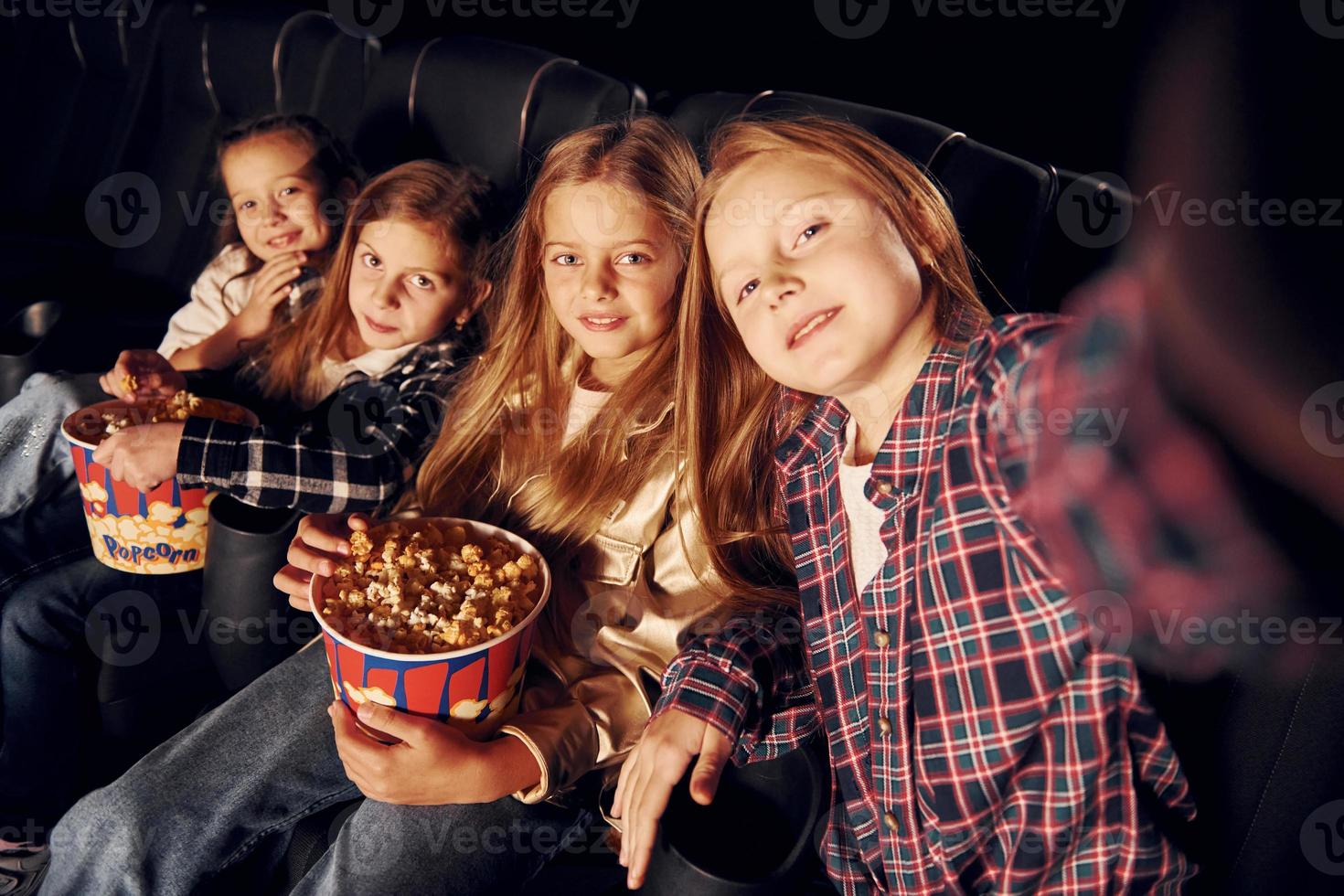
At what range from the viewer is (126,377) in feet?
4.08

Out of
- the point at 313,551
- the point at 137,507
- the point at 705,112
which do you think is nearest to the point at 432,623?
the point at 313,551

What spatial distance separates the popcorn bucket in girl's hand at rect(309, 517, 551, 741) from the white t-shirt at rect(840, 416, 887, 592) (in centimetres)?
29

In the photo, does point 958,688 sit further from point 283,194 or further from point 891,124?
point 283,194

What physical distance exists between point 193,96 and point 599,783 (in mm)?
1899

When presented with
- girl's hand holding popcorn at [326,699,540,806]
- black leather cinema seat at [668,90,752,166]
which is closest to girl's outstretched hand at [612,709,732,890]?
girl's hand holding popcorn at [326,699,540,806]

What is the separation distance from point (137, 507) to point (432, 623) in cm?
51

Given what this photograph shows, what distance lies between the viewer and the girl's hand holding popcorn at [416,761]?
0.81m

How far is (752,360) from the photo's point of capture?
1.00m

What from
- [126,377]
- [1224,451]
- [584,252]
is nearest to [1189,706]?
[1224,451]

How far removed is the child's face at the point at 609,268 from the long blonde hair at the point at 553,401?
0.7 inches

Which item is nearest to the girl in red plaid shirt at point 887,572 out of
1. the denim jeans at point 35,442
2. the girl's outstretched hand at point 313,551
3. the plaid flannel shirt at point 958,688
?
the plaid flannel shirt at point 958,688

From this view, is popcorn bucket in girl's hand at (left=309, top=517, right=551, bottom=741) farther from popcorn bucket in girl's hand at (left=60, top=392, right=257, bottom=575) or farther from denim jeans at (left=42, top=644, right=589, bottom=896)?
popcorn bucket in girl's hand at (left=60, top=392, right=257, bottom=575)

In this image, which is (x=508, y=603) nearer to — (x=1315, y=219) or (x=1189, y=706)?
(x=1189, y=706)

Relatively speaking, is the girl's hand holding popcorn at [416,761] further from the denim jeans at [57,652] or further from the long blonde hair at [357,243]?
the long blonde hair at [357,243]
